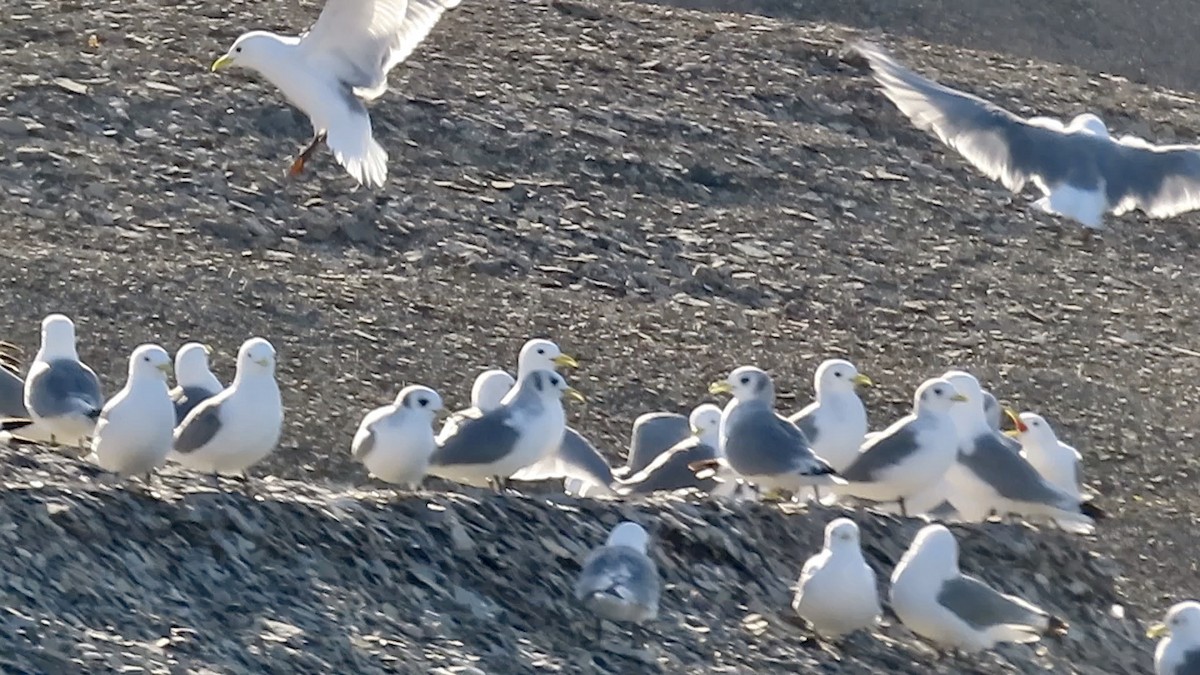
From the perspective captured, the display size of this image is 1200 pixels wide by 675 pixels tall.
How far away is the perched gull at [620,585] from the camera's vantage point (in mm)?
7531

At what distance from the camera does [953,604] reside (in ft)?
26.1

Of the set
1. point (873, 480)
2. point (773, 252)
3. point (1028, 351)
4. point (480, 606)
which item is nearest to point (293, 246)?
point (773, 252)

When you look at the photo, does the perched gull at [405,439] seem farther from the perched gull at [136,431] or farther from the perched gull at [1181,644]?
the perched gull at [1181,644]

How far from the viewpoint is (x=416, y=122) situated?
1708 cm

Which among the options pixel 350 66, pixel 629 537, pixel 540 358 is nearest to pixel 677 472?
pixel 540 358

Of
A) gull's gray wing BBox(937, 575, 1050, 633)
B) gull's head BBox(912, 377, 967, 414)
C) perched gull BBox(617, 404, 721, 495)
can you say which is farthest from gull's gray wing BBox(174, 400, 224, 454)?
gull's head BBox(912, 377, 967, 414)

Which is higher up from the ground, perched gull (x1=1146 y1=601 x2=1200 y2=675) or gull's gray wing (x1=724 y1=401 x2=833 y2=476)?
gull's gray wing (x1=724 y1=401 x2=833 y2=476)

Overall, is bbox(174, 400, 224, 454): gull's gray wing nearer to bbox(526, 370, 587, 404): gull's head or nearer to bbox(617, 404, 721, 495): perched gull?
bbox(526, 370, 587, 404): gull's head

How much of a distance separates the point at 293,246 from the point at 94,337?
8.00 ft

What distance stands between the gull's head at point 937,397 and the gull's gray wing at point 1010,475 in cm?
26

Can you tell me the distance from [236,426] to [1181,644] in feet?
12.1

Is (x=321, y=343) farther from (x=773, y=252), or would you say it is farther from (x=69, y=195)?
(x=773, y=252)

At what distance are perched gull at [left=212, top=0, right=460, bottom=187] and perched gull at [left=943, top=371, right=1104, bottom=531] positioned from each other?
3.47 meters

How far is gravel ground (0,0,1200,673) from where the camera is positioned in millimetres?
7328
